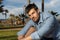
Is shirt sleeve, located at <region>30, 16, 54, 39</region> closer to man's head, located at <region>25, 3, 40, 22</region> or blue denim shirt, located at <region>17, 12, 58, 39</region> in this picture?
blue denim shirt, located at <region>17, 12, 58, 39</region>

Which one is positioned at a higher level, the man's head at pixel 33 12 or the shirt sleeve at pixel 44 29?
the man's head at pixel 33 12

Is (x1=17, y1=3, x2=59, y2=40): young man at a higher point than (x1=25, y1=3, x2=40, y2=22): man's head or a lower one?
lower

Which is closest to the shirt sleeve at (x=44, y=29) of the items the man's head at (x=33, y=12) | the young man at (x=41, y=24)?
the young man at (x=41, y=24)

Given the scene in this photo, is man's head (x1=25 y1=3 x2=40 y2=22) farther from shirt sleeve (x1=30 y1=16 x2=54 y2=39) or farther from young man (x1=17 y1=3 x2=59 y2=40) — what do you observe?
shirt sleeve (x1=30 y1=16 x2=54 y2=39)

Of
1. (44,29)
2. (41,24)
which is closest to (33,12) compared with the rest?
(41,24)

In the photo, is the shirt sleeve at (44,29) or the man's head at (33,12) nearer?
the shirt sleeve at (44,29)

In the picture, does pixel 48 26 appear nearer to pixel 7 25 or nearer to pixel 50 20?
pixel 50 20

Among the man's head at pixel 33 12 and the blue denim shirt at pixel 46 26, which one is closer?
the blue denim shirt at pixel 46 26

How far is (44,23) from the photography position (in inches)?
72.4

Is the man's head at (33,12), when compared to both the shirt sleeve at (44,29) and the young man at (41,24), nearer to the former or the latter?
the young man at (41,24)

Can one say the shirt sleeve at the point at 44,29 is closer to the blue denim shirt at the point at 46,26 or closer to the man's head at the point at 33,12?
the blue denim shirt at the point at 46,26

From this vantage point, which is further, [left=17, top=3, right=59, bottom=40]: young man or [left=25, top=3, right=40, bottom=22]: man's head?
[left=25, top=3, right=40, bottom=22]: man's head

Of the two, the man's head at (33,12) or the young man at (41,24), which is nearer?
the young man at (41,24)

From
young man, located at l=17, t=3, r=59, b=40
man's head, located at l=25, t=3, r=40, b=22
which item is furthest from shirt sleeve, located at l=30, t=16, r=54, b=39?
man's head, located at l=25, t=3, r=40, b=22
